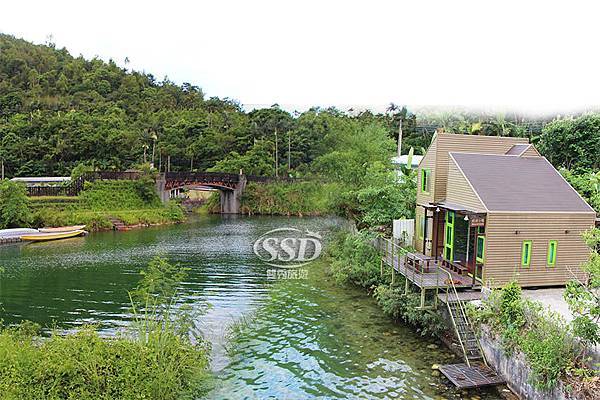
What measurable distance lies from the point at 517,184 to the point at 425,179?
12.8 feet

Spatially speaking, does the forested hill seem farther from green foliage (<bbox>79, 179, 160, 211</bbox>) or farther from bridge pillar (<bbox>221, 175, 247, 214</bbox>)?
green foliage (<bbox>79, 179, 160, 211</bbox>)

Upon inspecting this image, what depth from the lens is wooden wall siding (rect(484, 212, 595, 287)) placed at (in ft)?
46.3

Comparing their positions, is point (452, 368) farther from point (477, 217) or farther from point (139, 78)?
point (139, 78)

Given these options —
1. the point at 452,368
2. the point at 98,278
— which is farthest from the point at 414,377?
the point at 98,278

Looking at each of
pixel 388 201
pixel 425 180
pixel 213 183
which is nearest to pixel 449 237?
pixel 425 180

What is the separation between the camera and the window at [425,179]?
60.7 feet

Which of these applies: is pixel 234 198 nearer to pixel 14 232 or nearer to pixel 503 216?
pixel 14 232

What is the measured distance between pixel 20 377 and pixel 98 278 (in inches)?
541

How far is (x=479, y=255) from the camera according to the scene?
14.5m

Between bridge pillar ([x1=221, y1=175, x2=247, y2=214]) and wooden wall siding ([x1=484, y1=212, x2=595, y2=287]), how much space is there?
39.3 metres

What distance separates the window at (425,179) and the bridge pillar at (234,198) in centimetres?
3428

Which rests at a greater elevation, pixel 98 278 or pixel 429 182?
pixel 429 182

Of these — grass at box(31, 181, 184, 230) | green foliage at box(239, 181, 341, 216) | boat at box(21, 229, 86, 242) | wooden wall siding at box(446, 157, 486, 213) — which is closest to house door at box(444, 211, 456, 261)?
wooden wall siding at box(446, 157, 486, 213)

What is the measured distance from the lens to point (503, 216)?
46.2 ft
